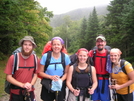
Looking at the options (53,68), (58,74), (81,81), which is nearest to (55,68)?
(53,68)

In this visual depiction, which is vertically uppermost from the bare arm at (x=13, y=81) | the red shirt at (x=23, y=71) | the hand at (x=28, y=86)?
the red shirt at (x=23, y=71)

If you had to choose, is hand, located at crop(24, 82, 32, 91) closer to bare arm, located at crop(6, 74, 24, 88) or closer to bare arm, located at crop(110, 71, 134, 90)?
bare arm, located at crop(6, 74, 24, 88)

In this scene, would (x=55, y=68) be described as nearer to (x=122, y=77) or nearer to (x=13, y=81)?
(x=13, y=81)

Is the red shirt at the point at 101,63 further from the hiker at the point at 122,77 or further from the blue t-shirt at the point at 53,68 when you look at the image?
the blue t-shirt at the point at 53,68

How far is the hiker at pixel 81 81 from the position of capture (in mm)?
2730

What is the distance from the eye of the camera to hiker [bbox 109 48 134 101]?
271 cm

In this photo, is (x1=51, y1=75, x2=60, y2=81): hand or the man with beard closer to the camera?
(x1=51, y1=75, x2=60, y2=81): hand

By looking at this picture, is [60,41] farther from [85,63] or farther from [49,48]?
[85,63]

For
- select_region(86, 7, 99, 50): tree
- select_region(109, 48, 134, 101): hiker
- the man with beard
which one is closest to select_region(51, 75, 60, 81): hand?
the man with beard

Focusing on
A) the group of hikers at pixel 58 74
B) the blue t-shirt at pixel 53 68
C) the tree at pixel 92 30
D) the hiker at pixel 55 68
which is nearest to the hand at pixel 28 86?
the group of hikers at pixel 58 74

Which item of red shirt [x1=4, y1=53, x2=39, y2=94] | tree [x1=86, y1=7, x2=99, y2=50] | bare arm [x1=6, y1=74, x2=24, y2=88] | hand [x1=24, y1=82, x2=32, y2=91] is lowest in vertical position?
hand [x1=24, y1=82, x2=32, y2=91]

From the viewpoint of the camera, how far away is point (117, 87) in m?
2.79

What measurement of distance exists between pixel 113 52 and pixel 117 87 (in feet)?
2.65

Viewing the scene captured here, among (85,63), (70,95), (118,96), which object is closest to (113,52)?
(85,63)
